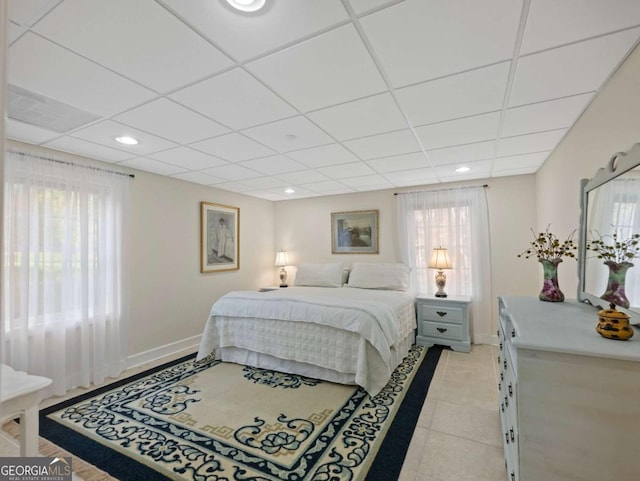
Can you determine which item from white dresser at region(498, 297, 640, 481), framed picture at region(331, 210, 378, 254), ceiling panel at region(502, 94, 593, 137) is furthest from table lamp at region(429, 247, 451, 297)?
white dresser at region(498, 297, 640, 481)

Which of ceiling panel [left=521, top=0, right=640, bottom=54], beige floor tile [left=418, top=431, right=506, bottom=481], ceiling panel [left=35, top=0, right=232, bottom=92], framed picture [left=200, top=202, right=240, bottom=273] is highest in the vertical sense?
ceiling panel [left=35, top=0, right=232, bottom=92]

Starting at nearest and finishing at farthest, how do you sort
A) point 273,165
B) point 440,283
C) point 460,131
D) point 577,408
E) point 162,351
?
point 577,408
point 460,131
point 273,165
point 162,351
point 440,283

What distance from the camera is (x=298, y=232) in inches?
223

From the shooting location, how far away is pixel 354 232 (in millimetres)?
5094

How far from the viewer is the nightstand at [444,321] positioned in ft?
12.7

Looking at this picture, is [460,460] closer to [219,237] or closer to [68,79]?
[68,79]

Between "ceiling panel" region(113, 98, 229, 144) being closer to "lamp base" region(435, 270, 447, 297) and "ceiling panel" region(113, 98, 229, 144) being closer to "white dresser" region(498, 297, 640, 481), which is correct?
"white dresser" region(498, 297, 640, 481)

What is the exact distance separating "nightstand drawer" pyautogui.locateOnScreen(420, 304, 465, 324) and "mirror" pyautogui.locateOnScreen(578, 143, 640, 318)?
2024 millimetres

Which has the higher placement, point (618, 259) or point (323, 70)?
point (323, 70)

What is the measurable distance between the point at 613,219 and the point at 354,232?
3.62 meters

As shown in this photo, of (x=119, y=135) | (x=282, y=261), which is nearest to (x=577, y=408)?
(x=119, y=135)

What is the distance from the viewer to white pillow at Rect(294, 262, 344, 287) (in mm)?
4797

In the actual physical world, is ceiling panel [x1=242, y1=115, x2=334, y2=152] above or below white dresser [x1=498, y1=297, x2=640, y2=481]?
above

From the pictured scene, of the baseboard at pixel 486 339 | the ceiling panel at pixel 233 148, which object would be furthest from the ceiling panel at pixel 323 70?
the baseboard at pixel 486 339
